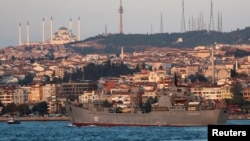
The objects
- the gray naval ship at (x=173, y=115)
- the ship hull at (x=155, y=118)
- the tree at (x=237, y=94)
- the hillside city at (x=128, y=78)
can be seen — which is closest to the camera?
the ship hull at (x=155, y=118)

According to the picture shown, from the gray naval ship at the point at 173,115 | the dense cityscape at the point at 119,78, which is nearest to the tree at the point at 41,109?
the dense cityscape at the point at 119,78

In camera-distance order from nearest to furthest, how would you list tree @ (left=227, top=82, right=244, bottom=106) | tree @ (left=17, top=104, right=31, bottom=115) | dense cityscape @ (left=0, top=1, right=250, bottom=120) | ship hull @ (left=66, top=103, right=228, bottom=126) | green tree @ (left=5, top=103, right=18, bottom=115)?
ship hull @ (left=66, top=103, right=228, bottom=126) < tree @ (left=227, top=82, right=244, bottom=106) < tree @ (left=17, top=104, right=31, bottom=115) < green tree @ (left=5, top=103, right=18, bottom=115) < dense cityscape @ (left=0, top=1, right=250, bottom=120)

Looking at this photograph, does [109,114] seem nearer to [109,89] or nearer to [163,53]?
[109,89]

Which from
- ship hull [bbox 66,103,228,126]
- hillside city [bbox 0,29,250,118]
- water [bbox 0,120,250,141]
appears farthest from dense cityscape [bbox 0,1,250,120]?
water [bbox 0,120,250,141]

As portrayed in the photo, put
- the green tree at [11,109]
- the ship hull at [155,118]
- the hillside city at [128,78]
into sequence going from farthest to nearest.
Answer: the hillside city at [128,78]
the green tree at [11,109]
the ship hull at [155,118]

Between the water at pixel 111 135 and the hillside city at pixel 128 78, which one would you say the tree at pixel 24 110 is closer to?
the hillside city at pixel 128 78

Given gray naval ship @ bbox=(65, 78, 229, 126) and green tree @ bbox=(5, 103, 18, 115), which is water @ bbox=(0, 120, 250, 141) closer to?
gray naval ship @ bbox=(65, 78, 229, 126)
